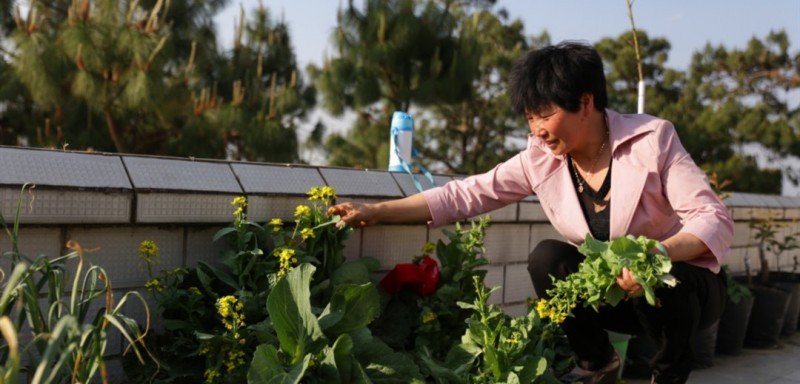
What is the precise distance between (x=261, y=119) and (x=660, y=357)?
6.61 meters

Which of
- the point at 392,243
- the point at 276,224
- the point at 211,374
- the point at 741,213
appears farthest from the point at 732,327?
the point at 211,374

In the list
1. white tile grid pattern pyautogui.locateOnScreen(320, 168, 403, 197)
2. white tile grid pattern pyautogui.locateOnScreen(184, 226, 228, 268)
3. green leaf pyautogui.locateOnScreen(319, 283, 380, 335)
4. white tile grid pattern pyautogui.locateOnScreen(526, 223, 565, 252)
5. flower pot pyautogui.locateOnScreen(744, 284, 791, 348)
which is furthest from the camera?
flower pot pyautogui.locateOnScreen(744, 284, 791, 348)

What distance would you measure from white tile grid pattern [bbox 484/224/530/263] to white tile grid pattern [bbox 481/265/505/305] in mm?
28

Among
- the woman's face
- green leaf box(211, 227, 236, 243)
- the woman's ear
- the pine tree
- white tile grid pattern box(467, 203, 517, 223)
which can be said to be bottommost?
green leaf box(211, 227, 236, 243)

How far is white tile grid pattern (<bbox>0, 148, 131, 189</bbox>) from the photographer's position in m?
1.73

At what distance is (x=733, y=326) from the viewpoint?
3.57 metres

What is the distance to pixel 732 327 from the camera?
11.7 feet

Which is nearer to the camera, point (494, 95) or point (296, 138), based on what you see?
point (296, 138)

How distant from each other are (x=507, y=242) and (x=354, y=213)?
2.86 feet

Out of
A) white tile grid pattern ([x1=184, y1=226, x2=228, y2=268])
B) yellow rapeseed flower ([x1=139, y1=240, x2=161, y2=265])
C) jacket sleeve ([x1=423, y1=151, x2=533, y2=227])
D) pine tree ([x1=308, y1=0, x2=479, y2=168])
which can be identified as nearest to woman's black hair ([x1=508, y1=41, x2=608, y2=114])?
jacket sleeve ([x1=423, y1=151, x2=533, y2=227])

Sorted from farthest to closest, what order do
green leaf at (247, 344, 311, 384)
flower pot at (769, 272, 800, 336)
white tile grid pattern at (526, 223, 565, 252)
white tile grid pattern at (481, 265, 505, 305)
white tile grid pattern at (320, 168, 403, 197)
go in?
flower pot at (769, 272, 800, 336)
white tile grid pattern at (526, 223, 565, 252)
white tile grid pattern at (481, 265, 505, 305)
white tile grid pattern at (320, 168, 403, 197)
green leaf at (247, 344, 311, 384)

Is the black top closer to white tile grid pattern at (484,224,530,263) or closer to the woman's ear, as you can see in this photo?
the woman's ear

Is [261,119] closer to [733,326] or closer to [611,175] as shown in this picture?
[733,326]

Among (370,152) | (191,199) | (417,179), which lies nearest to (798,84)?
(370,152)
